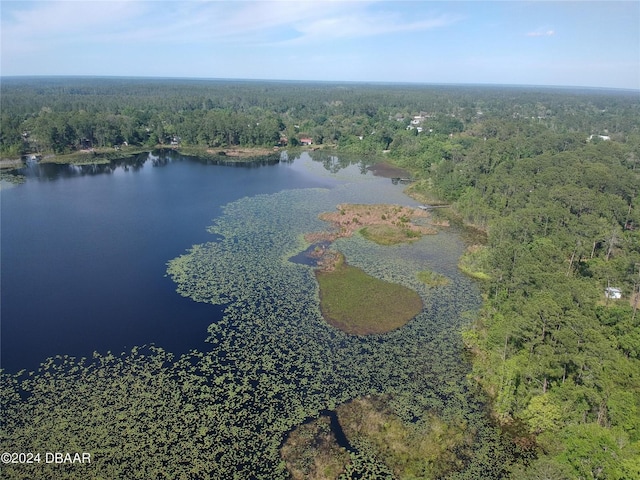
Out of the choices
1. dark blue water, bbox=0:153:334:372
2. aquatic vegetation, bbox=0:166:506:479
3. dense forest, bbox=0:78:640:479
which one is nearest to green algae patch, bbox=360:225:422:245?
dense forest, bbox=0:78:640:479

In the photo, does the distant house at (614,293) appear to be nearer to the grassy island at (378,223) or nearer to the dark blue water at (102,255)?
the grassy island at (378,223)

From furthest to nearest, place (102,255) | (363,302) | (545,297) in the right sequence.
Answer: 1. (102,255)
2. (363,302)
3. (545,297)

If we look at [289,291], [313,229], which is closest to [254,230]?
[313,229]

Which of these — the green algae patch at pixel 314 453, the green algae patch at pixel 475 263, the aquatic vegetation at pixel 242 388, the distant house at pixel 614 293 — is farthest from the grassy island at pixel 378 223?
the green algae patch at pixel 314 453

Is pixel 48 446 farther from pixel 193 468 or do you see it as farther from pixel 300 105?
pixel 300 105

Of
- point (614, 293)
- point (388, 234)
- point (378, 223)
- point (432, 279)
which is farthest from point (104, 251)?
point (614, 293)

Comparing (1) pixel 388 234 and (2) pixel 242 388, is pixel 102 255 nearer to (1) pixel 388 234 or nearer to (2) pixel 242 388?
(2) pixel 242 388

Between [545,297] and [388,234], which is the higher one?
[545,297]
